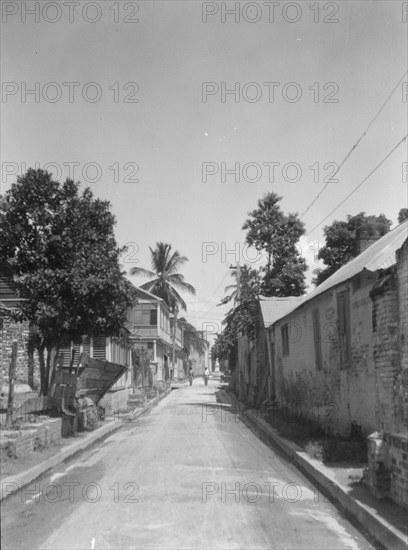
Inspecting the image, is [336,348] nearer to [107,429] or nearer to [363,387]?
[363,387]

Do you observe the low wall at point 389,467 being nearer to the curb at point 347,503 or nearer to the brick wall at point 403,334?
the curb at point 347,503

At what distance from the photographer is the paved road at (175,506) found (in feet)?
18.9

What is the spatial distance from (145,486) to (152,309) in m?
38.7

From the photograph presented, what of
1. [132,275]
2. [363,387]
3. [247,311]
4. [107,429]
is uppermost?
[132,275]

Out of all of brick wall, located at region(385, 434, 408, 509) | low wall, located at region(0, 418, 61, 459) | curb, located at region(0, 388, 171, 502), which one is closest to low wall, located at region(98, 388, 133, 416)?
curb, located at region(0, 388, 171, 502)

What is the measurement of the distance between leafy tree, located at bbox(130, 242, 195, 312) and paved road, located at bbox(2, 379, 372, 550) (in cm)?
4039

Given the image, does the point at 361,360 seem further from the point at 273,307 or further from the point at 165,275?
the point at 165,275

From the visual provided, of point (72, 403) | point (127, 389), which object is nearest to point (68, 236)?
point (72, 403)

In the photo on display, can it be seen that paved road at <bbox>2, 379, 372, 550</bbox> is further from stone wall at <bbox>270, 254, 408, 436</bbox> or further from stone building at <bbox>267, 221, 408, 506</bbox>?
stone wall at <bbox>270, 254, 408, 436</bbox>

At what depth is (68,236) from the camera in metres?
13.9

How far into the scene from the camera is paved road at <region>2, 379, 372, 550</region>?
227 inches

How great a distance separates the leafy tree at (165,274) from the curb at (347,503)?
130 ft

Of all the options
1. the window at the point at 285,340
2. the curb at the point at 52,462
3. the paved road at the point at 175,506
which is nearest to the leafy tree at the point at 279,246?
the window at the point at 285,340

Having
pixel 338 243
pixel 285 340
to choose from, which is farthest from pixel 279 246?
pixel 285 340
